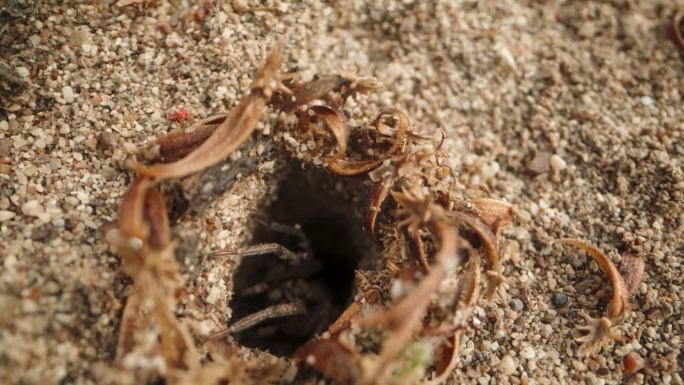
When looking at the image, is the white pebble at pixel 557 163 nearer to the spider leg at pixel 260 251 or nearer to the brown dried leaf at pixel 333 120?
the brown dried leaf at pixel 333 120

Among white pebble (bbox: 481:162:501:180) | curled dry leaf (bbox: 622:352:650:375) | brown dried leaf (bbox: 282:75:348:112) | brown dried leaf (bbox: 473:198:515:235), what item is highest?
brown dried leaf (bbox: 282:75:348:112)

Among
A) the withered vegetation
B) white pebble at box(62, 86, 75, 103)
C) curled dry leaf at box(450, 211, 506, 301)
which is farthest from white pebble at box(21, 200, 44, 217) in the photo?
curled dry leaf at box(450, 211, 506, 301)

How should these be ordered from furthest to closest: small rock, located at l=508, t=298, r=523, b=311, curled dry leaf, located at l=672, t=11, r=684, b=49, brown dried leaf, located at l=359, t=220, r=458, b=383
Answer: curled dry leaf, located at l=672, t=11, r=684, b=49 < small rock, located at l=508, t=298, r=523, b=311 < brown dried leaf, located at l=359, t=220, r=458, b=383

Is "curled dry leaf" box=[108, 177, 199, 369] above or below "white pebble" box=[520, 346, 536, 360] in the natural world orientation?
above

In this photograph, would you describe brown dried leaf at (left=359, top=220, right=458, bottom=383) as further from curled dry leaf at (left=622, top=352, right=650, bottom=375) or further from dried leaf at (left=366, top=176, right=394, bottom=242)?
curled dry leaf at (left=622, top=352, right=650, bottom=375)

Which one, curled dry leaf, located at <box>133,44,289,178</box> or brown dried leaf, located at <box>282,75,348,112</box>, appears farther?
brown dried leaf, located at <box>282,75,348,112</box>

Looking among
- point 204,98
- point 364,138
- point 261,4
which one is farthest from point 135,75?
point 364,138
